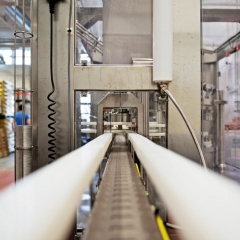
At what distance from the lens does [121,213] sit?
0.63 meters

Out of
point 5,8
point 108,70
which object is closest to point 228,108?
point 108,70

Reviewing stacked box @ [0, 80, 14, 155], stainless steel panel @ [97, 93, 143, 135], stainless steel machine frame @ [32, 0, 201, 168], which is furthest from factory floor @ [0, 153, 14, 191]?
stainless steel panel @ [97, 93, 143, 135]

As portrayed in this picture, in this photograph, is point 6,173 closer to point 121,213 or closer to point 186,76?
point 186,76

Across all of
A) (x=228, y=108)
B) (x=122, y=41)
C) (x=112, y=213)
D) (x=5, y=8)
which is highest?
(x=5, y=8)

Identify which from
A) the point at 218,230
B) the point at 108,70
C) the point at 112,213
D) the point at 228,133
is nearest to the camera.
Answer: the point at 218,230

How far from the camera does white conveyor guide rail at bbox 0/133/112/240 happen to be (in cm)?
22

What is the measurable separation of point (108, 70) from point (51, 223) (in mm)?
1301

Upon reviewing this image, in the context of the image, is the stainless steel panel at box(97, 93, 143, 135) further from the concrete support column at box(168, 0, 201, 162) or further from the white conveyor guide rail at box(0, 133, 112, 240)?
the white conveyor guide rail at box(0, 133, 112, 240)

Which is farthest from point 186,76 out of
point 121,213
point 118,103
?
point 121,213

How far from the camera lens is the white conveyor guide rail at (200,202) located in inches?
8.5

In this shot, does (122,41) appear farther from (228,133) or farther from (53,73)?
(228,133)

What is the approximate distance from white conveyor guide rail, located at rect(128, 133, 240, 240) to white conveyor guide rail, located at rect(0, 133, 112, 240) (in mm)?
122

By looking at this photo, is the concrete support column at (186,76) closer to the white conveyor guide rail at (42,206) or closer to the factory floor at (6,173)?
the white conveyor guide rail at (42,206)

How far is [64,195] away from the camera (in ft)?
0.98
